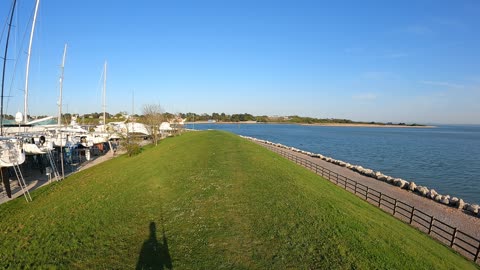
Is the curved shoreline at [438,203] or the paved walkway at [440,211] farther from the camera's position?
the curved shoreline at [438,203]

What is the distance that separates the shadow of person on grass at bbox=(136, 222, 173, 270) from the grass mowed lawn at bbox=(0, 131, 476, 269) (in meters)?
0.04

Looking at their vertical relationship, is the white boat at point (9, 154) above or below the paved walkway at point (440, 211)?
above

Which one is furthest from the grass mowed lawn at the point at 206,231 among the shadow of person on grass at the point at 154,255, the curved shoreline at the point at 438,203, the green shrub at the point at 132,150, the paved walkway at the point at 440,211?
the green shrub at the point at 132,150

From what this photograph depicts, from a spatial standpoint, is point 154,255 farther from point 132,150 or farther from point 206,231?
point 132,150

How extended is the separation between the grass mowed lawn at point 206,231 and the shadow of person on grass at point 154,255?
0.04 m

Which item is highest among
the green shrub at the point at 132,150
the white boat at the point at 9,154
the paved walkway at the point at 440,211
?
the white boat at the point at 9,154

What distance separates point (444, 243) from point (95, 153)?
Answer: 43100 mm

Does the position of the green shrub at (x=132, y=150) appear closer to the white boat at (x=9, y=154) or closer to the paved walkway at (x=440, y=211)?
the white boat at (x=9, y=154)

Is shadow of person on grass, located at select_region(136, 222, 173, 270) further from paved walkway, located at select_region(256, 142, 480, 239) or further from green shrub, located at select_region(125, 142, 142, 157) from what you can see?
green shrub, located at select_region(125, 142, 142, 157)

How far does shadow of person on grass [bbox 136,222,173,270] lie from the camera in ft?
28.9

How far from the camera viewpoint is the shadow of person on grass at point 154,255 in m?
8.80

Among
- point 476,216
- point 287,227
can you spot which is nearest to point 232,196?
point 287,227

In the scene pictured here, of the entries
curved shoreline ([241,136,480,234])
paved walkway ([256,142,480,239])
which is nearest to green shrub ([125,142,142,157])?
curved shoreline ([241,136,480,234])

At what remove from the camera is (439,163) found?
50625 mm
